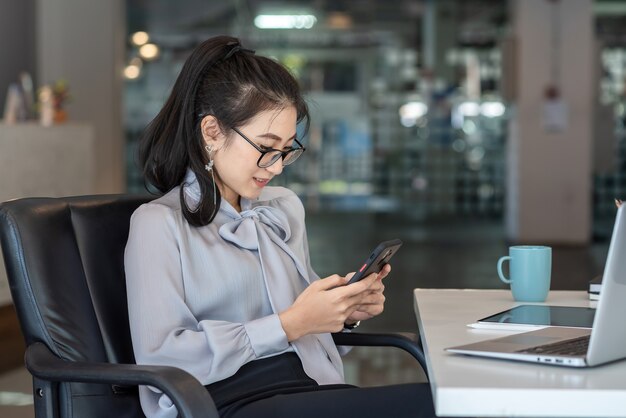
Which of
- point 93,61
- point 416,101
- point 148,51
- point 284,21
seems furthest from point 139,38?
point 416,101

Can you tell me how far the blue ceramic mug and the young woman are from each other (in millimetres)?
309

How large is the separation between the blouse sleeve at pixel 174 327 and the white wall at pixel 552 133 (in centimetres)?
804

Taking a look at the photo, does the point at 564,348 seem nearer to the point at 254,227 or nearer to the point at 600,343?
the point at 600,343

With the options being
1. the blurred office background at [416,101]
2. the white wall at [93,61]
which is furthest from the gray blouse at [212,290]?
the white wall at [93,61]

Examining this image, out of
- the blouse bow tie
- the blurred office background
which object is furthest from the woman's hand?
the blurred office background

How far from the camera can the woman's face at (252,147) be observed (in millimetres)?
1959

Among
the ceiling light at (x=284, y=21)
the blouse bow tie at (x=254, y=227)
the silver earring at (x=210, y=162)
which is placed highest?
the ceiling light at (x=284, y=21)

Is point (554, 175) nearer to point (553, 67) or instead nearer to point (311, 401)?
point (553, 67)

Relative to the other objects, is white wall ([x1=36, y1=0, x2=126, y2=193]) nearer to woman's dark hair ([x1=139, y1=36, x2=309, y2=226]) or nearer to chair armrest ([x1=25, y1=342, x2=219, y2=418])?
woman's dark hair ([x1=139, y1=36, x2=309, y2=226])

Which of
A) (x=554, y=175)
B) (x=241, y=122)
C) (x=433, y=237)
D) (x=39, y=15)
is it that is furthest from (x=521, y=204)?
(x=241, y=122)

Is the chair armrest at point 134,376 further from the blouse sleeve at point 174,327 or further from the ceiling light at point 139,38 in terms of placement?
the ceiling light at point 139,38

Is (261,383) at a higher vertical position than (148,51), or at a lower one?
lower

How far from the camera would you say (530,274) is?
2.05 meters

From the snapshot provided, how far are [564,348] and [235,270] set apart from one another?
0.68 meters
